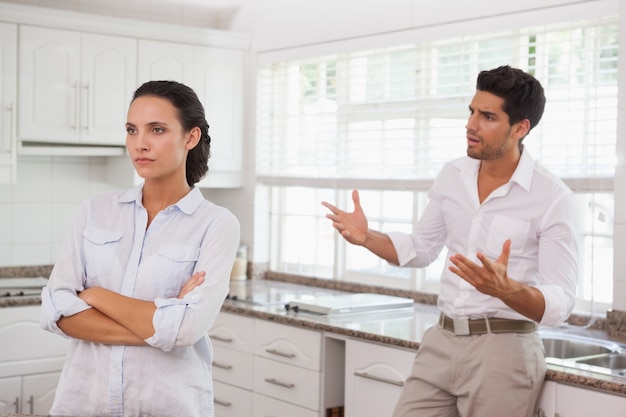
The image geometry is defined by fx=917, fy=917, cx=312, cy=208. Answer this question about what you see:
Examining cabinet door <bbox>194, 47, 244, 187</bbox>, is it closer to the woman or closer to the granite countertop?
the granite countertop

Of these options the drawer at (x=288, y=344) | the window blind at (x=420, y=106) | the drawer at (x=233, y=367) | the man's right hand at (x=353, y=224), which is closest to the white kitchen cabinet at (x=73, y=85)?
the window blind at (x=420, y=106)

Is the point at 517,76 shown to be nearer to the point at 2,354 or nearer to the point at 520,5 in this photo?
the point at 520,5

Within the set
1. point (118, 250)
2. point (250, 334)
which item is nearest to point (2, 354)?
point (250, 334)

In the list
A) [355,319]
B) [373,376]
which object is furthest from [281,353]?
[373,376]

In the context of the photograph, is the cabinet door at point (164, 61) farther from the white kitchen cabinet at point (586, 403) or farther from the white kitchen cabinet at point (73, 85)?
the white kitchen cabinet at point (586, 403)

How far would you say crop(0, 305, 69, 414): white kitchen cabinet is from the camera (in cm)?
417

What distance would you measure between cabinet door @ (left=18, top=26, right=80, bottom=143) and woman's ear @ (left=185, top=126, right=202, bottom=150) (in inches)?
93.3

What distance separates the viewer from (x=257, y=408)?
4023 mm

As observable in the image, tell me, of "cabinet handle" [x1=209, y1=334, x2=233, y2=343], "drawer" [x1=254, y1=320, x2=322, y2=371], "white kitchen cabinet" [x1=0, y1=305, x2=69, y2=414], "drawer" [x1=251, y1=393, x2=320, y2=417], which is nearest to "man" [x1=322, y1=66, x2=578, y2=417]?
"drawer" [x1=254, y1=320, x2=322, y2=371]

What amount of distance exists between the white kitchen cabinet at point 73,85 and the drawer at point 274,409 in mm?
1548

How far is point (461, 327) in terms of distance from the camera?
2723mm

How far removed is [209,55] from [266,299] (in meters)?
1.49

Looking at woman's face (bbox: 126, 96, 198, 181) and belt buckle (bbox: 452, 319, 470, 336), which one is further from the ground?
woman's face (bbox: 126, 96, 198, 181)

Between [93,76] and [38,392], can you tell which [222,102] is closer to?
[93,76]
